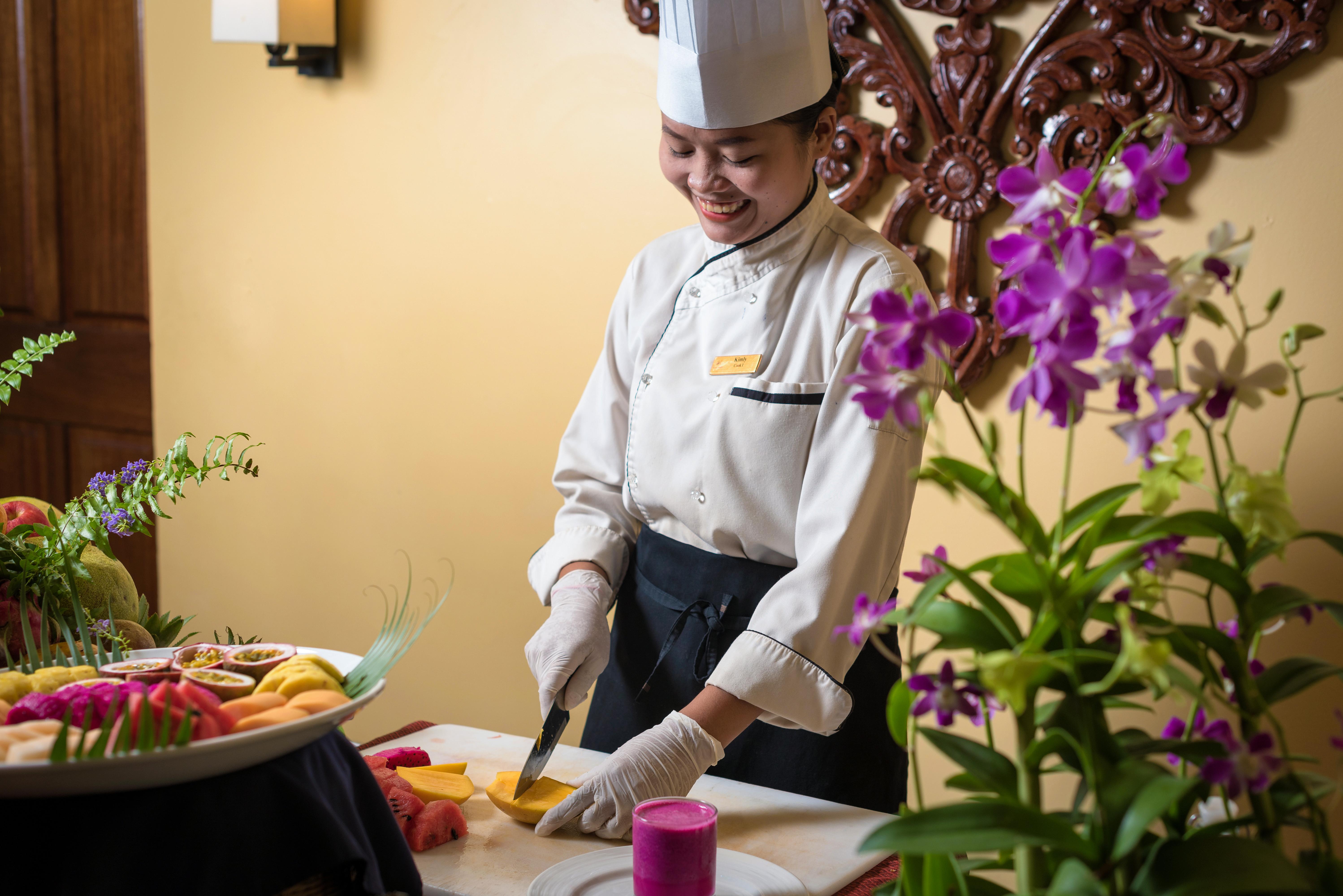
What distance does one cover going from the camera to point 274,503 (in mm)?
2738

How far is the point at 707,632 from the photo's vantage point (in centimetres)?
139

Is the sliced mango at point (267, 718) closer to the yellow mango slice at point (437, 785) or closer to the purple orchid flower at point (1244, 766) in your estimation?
the yellow mango slice at point (437, 785)

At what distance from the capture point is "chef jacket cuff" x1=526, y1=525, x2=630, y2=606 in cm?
152

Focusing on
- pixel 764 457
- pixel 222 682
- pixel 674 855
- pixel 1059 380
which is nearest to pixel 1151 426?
pixel 1059 380

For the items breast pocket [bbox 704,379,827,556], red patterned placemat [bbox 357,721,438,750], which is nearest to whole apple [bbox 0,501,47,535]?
red patterned placemat [bbox 357,721,438,750]

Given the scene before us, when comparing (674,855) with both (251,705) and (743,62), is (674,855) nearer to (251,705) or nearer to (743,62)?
(251,705)

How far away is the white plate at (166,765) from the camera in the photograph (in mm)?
647

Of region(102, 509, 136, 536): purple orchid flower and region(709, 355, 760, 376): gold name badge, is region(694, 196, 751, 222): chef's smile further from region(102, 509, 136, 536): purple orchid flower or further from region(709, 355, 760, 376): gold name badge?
region(102, 509, 136, 536): purple orchid flower

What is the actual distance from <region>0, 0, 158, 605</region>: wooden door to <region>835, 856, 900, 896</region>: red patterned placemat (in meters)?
2.61

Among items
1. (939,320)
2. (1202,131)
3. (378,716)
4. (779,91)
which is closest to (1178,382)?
(939,320)

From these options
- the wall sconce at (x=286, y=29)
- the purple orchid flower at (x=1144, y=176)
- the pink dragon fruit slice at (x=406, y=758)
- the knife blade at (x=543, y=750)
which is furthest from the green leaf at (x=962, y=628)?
the wall sconce at (x=286, y=29)

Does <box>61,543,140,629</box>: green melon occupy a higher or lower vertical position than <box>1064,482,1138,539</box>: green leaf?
lower

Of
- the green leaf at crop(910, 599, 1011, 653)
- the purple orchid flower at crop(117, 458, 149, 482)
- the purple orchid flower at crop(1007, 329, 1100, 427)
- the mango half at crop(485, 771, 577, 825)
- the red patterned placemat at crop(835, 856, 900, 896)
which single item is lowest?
the red patterned placemat at crop(835, 856, 900, 896)

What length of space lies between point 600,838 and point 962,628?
607 millimetres
